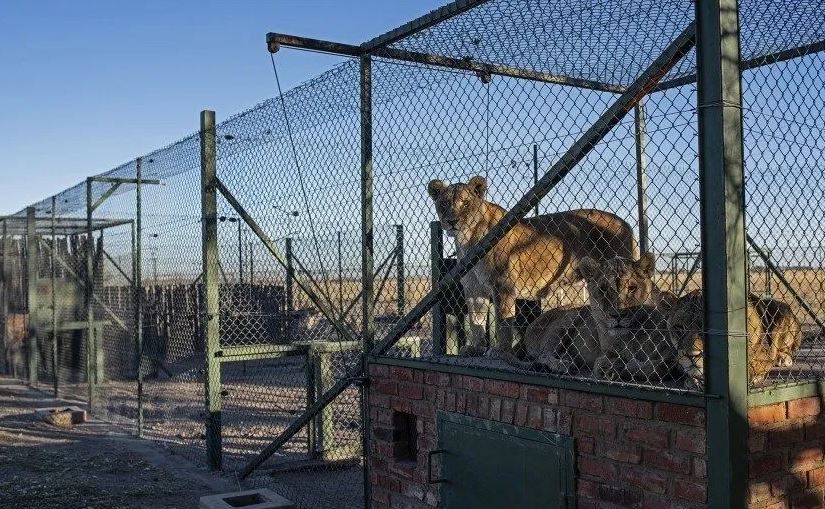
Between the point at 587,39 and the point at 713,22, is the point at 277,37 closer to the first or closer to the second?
the point at 587,39

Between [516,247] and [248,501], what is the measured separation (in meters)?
3.08

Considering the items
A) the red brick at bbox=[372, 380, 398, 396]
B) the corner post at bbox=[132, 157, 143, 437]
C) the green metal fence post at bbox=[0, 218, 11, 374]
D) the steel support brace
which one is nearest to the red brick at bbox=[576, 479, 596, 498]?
the steel support brace

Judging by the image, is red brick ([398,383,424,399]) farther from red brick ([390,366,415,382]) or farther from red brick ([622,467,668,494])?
red brick ([622,467,668,494])

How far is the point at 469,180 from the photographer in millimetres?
5734

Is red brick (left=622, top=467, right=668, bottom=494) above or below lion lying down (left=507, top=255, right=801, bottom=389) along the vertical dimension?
below

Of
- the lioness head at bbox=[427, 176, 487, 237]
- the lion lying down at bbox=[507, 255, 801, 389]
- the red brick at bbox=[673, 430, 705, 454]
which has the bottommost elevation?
the red brick at bbox=[673, 430, 705, 454]

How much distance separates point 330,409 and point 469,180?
4.20 m

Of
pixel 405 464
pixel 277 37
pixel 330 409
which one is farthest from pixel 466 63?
pixel 330 409

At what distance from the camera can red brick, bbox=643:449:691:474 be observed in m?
3.64

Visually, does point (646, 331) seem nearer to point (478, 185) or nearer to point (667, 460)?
point (667, 460)

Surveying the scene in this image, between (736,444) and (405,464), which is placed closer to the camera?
(736,444)

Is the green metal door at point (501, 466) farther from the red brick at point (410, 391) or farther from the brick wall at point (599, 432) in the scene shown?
the red brick at point (410, 391)

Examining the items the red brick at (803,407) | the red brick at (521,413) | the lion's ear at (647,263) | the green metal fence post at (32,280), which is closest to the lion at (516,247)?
the red brick at (521,413)

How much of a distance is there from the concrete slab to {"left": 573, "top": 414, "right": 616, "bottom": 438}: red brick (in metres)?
3.30
